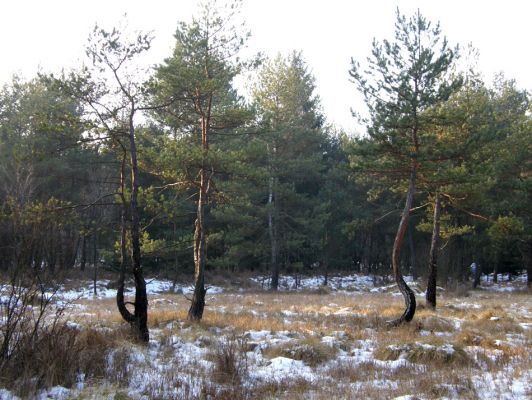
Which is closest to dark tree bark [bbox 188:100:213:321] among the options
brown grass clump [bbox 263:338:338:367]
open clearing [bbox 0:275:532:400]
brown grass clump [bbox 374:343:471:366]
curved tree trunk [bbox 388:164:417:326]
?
open clearing [bbox 0:275:532:400]

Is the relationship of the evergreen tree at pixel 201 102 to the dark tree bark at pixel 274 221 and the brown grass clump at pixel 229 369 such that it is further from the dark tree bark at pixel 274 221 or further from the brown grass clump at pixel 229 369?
the dark tree bark at pixel 274 221

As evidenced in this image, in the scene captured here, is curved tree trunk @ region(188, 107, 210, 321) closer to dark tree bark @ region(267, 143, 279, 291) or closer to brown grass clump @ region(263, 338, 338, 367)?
brown grass clump @ region(263, 338, 338, 367)

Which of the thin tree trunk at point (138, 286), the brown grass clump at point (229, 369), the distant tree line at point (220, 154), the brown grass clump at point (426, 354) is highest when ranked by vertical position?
the distant tree line at point (220, 154)

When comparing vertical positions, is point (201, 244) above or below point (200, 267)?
above

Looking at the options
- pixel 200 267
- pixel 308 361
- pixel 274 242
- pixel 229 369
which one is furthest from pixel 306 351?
pixel 274 242

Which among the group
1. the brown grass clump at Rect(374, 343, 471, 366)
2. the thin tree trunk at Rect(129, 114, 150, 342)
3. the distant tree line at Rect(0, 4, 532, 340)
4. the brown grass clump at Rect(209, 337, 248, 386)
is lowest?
the brown grass clump at Rect(209, 337, 248, 386)

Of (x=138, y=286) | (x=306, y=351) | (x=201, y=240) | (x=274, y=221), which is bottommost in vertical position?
(x=306, y=351)

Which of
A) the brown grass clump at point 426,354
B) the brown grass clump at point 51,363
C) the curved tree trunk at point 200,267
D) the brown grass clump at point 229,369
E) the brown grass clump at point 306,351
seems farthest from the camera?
the curved tree trunk at point 200,267

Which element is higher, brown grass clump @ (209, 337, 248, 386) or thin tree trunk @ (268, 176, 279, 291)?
thin tree trunk @ (268, 176, 279, 291)

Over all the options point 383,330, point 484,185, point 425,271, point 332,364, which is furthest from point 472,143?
point 425,271

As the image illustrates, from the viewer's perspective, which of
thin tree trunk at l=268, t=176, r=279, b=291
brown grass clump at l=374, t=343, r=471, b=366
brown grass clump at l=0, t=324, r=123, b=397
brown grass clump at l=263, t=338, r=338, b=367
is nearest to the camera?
brown grass clump at l=0, t=324, r=123, b=397

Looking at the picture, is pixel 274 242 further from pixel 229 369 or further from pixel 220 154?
pixel 229 369

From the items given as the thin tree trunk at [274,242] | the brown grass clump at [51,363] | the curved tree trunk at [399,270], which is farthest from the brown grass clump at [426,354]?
the thin tree trunk at [274,242]

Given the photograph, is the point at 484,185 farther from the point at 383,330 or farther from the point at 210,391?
the point at 210,391
